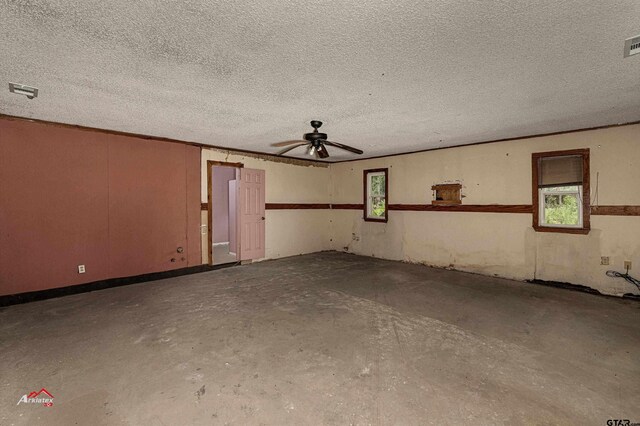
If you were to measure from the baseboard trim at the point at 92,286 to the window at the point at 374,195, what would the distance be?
3.92 metres

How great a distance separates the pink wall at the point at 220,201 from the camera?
8719mm

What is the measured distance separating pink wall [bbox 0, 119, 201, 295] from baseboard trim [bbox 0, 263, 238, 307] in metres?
0.07

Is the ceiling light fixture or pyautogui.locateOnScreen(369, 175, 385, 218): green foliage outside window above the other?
the ceiling light fixture

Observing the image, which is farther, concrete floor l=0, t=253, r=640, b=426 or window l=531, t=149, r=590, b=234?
window l=531, t=149, r=590, b=234

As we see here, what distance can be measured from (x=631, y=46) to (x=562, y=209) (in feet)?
11.0

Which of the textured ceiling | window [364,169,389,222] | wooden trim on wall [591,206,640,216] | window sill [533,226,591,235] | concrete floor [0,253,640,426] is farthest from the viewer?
window [364,169,389,222]

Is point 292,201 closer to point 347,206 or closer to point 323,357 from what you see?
point 347,206

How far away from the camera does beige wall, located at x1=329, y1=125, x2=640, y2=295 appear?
13.6 ft

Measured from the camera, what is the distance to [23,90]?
2883 mm

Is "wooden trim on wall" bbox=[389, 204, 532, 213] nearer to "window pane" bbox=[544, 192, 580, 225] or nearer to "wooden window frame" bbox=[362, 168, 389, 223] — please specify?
"wooden window frame" bbox=[362, 168, 389, 223]

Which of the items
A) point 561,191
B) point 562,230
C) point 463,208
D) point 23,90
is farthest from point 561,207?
point 23,90

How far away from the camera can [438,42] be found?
6.64 feet

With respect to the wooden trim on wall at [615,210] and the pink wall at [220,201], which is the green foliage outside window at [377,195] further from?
the pink wall at [220,201]

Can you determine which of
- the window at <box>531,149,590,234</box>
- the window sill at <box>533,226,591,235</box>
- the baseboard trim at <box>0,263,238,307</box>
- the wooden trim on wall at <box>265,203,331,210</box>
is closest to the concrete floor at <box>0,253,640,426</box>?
the baseboard trim at <box>0,263,238,307</box>
